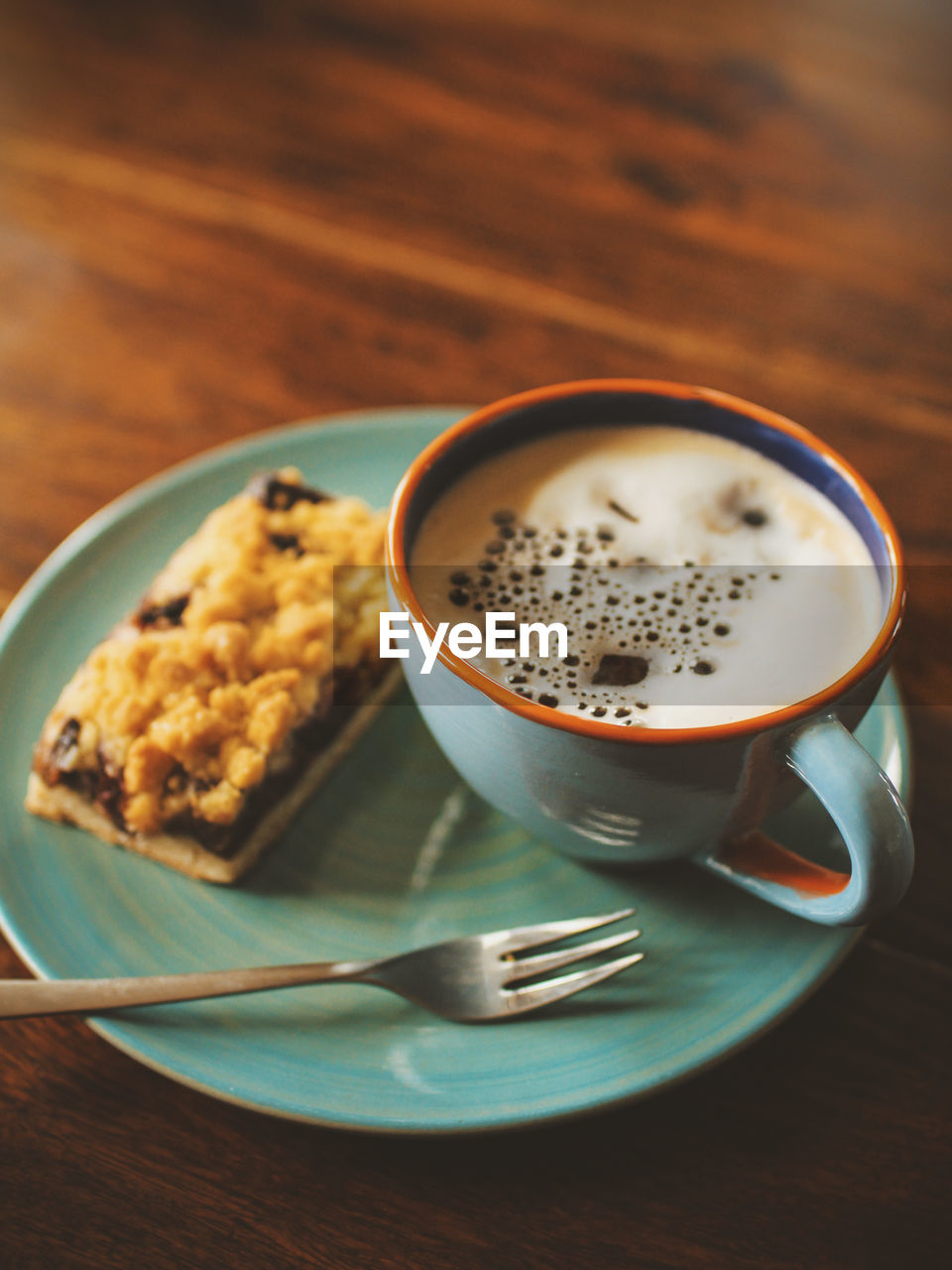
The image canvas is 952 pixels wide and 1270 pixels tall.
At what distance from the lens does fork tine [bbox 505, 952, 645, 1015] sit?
69 cm

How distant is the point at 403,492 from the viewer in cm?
76

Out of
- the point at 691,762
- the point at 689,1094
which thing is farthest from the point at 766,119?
the point at 689,1094

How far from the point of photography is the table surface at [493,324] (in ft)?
2.09

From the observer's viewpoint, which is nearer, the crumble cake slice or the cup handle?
the cup handle

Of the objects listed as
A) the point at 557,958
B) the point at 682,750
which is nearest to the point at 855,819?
the point at 682,750

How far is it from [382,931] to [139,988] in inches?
6.4

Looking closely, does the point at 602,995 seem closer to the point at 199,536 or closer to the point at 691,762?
the point at 691,762

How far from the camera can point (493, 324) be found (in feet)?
4.17

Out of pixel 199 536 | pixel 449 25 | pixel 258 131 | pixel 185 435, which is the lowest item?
pixel 199 536

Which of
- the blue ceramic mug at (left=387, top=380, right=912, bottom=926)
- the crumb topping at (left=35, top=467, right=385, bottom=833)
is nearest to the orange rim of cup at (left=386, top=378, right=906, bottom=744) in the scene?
the blue ceramic mug at (left=387, top=380, right=912, bottom=926)

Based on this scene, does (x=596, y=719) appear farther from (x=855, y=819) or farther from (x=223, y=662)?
(x=223, y=662)

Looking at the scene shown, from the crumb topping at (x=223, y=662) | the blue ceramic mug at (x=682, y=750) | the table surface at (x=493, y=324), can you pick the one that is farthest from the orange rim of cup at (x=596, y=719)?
the table surface at (x=493, y=324)

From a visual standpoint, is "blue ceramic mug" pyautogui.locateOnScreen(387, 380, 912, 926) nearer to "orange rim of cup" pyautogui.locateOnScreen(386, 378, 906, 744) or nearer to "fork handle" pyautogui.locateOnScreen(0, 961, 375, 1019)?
"orange rim of cup" pyautogui.locateOnScreen(386, 378, 906, 744)

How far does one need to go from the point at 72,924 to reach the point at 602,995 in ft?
1.15
